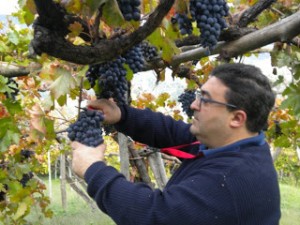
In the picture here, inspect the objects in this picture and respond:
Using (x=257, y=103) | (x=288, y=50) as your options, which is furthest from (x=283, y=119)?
(x=257, y=103)

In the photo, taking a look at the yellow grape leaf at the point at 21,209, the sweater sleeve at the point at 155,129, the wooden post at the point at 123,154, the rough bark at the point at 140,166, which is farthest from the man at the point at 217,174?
the yellow grape leaf at the point at 21,209

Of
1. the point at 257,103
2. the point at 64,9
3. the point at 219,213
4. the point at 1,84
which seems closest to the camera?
the point at 64,9

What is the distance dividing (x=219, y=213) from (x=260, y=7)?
142cm

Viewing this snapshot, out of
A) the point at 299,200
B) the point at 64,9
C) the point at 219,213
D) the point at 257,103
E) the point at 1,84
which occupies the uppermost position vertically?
the point at 64,9

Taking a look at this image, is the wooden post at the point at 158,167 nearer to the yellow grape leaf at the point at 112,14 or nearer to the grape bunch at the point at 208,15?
the grape bunch at the point at 208,15

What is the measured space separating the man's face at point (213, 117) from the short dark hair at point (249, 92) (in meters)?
0.03

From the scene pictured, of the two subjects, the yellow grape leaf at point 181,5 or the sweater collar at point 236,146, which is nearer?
the yellow grape leaf at point 181,5

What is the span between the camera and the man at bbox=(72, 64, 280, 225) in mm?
1959

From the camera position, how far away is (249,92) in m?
2.35

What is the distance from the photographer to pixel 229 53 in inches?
111

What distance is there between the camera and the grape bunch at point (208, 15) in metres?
2.14

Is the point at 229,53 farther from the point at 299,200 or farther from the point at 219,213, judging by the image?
the point at 299,200

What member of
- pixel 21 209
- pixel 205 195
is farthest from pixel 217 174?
pixel 21 209

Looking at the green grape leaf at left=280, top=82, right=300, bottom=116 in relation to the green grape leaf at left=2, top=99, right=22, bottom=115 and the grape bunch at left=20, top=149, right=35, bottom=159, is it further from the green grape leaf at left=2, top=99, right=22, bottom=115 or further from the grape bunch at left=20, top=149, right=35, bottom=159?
the grape bunch at left=20, top=149, right=35, bottom=159
